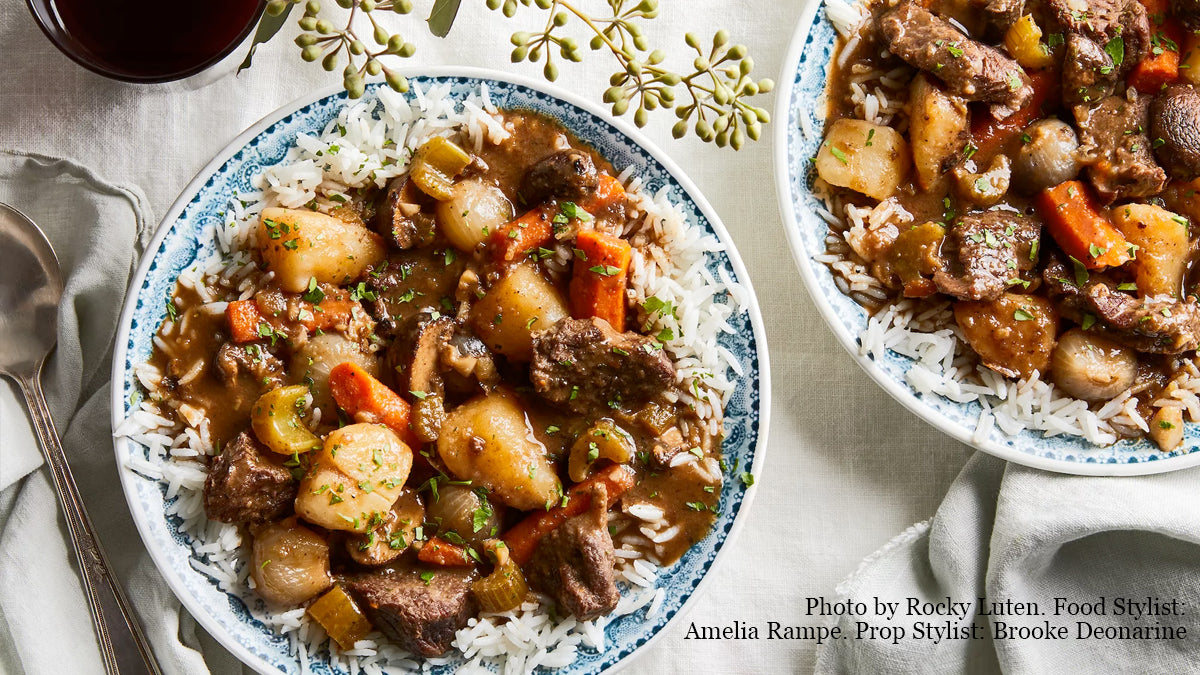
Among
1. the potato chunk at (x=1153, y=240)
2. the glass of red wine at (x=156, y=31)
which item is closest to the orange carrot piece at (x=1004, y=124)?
the potato chunk at (x=1153, y=240)

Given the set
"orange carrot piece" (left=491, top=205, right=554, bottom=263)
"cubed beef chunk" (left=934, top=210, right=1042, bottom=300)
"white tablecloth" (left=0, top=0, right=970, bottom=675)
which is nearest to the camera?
"orange carrot piece" (left=491, top=205, right=554, bottom=263)

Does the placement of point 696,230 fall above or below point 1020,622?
above

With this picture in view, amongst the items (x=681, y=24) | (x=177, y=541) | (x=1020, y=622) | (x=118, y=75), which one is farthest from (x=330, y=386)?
(x=1020, y=622)

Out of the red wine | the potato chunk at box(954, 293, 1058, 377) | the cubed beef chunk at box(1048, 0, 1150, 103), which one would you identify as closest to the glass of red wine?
the red wine

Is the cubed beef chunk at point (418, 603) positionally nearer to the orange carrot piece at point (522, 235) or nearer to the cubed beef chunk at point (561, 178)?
the orange carrot piece at point (522, 235)

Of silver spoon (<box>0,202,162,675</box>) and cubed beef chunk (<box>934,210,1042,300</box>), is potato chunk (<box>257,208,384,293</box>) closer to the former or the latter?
silver spoon (<box>0,202,162,675</box>)

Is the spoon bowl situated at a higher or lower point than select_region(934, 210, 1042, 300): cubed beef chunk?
lower

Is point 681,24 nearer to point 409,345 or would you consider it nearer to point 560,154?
point 560,154
